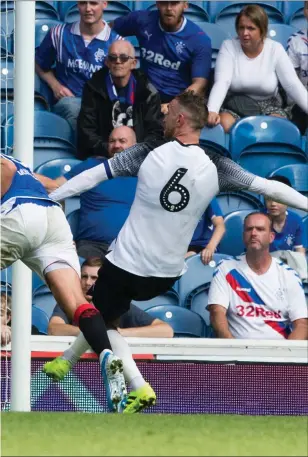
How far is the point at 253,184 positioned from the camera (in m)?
6.69

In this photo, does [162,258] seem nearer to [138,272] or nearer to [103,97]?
[138,272]

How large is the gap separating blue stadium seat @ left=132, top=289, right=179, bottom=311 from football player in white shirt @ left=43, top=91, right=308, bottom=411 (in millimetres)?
1940

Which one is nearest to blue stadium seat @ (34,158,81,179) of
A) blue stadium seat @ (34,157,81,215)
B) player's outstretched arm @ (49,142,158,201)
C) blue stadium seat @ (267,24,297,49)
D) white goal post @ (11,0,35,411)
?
blue stadium seat @ (34,157,81,215)

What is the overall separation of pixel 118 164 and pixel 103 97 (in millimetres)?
2635

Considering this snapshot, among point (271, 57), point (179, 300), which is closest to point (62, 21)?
point (271, 57)

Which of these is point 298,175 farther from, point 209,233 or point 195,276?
point 195,276

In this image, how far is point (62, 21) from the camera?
10.2m

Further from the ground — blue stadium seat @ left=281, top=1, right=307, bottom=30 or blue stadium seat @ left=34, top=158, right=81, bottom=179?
blue stadium seat @ left=281, top=1, right=307, bottom=30

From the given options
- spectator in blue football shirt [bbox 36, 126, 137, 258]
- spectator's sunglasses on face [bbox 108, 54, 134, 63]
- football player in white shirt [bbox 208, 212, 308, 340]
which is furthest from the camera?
spectator's sunglasses on face [bbox 108, 54, 134, 63]

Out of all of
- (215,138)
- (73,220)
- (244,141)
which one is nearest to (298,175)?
(244,141)

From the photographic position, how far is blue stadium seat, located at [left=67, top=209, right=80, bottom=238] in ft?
29.6

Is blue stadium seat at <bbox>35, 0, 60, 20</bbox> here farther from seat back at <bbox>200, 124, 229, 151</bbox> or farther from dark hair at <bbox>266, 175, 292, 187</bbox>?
dark hair at <bbox>266, 175, 292, 187</bbox>

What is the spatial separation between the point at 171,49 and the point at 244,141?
1017mm

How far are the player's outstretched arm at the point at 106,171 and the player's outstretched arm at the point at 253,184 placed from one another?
427 millimetres
